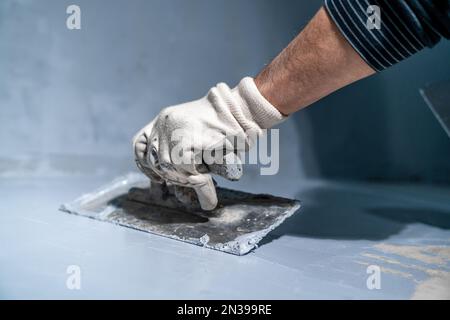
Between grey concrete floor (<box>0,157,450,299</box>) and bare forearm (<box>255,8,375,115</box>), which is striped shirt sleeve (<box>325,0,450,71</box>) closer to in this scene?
bare forearm (<box>255,8,375,115</box>)

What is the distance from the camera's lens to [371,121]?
189 centimetres

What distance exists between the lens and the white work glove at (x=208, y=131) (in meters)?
1.25

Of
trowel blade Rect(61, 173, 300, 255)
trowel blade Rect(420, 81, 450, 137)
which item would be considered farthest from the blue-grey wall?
trowel blade Rect(61, 173, 300, 255)

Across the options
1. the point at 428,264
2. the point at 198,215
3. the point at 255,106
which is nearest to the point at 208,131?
the point at 255,106

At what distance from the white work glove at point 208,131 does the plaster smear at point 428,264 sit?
408mm

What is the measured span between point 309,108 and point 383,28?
0.88m

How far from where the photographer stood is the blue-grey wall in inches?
72.4

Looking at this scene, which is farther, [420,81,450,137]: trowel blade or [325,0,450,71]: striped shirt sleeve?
[420,81,450,137]: trowel blade

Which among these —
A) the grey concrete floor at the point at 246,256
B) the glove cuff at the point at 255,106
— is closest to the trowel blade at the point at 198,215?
the grey concrete floor at the point at 246,256

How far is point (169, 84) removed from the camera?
6.43 ft

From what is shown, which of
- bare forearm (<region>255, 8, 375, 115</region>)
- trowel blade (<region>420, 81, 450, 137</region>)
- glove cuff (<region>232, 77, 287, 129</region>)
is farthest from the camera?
trowel blade (<region>420, 81, 450, 137</region>)

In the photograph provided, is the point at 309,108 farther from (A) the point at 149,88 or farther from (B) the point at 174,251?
(B) the point at 174,251

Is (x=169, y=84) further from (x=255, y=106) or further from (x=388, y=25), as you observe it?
(x=388, y=25)
